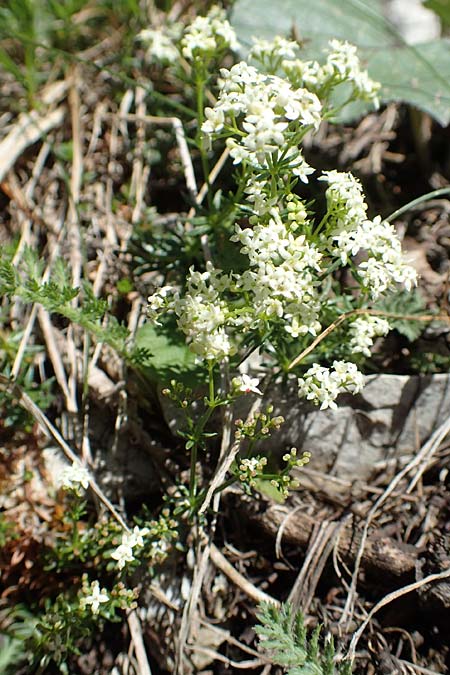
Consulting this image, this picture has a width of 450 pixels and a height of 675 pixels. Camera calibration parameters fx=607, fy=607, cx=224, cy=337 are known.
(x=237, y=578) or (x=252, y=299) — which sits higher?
(x=252, y=299)

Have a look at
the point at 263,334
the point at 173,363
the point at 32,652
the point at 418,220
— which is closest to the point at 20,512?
the point at 32,652

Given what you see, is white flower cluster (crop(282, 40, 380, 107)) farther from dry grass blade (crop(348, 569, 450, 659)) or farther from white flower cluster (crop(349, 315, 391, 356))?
dry grass blade (crop(348, 569, 450, 659))

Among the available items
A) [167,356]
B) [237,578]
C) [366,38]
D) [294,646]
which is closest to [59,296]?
[167,356]

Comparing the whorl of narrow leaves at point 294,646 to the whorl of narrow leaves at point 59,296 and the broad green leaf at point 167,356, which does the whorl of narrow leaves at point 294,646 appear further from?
the whorl of narrow leaves at point 59,296

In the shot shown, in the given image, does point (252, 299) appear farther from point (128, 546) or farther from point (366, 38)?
point (366, 38)

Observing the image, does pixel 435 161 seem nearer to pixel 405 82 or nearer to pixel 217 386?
pixel 405 82

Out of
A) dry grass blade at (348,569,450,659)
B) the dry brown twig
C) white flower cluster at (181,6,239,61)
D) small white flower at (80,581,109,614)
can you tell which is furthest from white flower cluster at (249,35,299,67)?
small white flower at (80,581,109,614)
